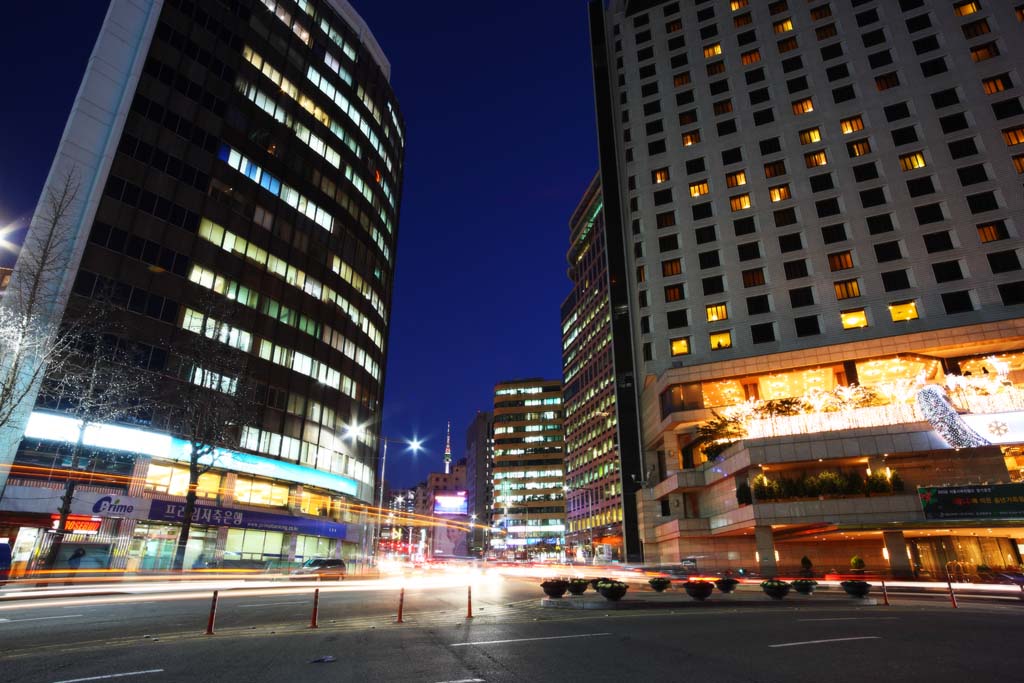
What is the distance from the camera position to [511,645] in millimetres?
11031

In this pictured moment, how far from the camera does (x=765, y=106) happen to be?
5888 centimetres

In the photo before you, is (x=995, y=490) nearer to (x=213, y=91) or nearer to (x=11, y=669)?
(x=11, y=669)

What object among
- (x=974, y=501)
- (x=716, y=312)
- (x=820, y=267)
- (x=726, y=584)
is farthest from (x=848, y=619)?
(x=820, y=267)

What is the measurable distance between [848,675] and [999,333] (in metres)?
46.1

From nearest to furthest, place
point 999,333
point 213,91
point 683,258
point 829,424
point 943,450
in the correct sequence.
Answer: point 943,450, point 829,424, point 999,333, point 213,91, point 683,258

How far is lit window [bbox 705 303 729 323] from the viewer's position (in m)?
53.6

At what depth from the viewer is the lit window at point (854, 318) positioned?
47.4 meters

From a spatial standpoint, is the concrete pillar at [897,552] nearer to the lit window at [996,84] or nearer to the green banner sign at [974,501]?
the green banner sign at [974,501]

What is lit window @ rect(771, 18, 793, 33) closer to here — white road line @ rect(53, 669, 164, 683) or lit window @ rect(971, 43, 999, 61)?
lit window @ rect(971, 43, 999, 61)

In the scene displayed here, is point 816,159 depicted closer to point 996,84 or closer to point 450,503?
point 996,84

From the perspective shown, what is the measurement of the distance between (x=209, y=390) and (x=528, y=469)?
134362 mm

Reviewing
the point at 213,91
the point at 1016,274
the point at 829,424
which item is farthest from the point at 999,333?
the point at 213,91

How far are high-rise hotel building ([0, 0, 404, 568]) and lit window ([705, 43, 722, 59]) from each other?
4099cm

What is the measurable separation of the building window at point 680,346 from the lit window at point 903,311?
1672 centimetres
